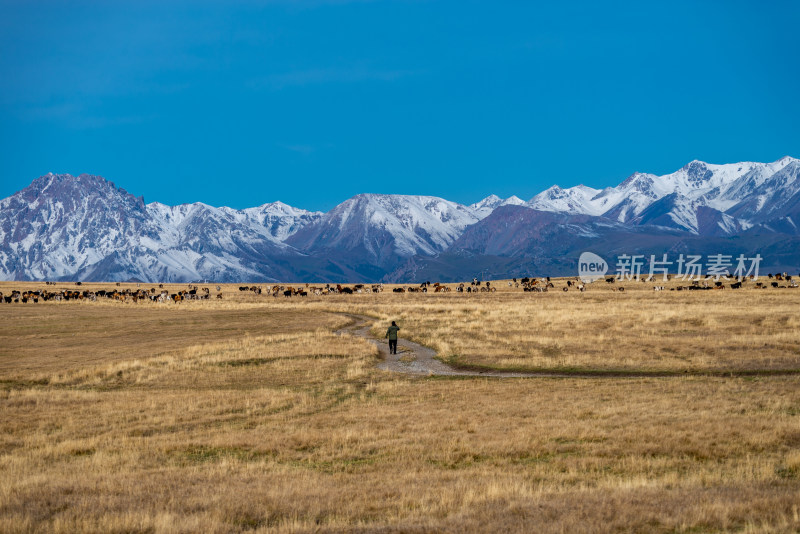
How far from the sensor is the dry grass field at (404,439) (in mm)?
10883

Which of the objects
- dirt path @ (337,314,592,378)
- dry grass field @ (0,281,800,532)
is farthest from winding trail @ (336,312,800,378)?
dry grass field @ (0,281,800,532)

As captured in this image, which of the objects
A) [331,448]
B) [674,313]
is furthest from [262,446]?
[674,313]

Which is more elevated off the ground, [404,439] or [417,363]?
[404,439]

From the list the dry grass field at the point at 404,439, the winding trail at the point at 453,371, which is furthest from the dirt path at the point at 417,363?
the dry grass field at the point at 404,439

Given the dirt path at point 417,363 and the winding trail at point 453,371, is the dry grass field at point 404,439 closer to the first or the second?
the winding trail at point 453,371

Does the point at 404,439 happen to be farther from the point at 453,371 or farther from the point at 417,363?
the point at 417,363

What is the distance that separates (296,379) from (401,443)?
14860 millimetres

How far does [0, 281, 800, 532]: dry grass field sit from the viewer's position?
10.9 meters

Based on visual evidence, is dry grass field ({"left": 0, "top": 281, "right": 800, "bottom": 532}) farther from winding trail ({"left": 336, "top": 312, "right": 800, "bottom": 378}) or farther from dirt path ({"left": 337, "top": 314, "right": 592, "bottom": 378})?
dirt path ({"left": 337, "top": 314, "right": 592, "bottom": 378})

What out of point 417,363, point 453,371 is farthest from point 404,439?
point 417,363

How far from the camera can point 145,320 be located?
63.8 meters

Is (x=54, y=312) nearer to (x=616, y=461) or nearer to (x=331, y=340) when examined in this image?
(x=331, y=340)

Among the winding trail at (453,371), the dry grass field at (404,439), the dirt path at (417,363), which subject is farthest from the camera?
the dirt path at (417,363)

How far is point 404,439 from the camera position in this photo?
17984 mm
